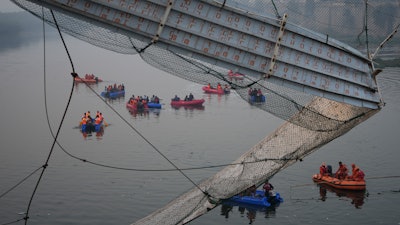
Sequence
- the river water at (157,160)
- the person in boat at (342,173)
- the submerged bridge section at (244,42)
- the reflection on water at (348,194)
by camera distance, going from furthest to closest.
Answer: the person in boat at (342,173) < the reflection on water at (348,194) < the river water at (157,160) < the submerged bridge section at (244,42)

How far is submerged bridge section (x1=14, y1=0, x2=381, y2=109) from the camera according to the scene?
13.8 metres

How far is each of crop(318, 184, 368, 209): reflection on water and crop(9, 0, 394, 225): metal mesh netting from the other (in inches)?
589

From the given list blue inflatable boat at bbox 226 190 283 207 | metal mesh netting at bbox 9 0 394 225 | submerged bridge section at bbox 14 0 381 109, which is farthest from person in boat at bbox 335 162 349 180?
submerged bridge section at bbox 14 0 381 109

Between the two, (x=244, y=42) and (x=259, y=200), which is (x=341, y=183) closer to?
(x=259, y=200)

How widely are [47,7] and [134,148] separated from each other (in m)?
29.2

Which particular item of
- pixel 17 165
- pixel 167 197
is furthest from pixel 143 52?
pixel 17 165

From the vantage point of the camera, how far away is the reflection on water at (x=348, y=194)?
3109cm

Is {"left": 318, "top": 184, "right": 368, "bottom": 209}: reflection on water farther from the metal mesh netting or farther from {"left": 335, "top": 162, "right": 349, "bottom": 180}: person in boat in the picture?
the metal mesh netting

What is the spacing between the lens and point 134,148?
41.9 m

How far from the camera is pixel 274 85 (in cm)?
1561

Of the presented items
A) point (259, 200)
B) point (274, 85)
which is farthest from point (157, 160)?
point (274, 85)

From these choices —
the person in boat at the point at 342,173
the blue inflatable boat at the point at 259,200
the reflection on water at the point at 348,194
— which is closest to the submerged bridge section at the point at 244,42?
the blue inflatable boat at the point at 259,200

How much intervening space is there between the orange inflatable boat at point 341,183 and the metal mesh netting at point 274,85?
15.7 meters

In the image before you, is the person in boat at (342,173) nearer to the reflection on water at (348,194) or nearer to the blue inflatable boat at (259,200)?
the reflection on water at (348,194)
